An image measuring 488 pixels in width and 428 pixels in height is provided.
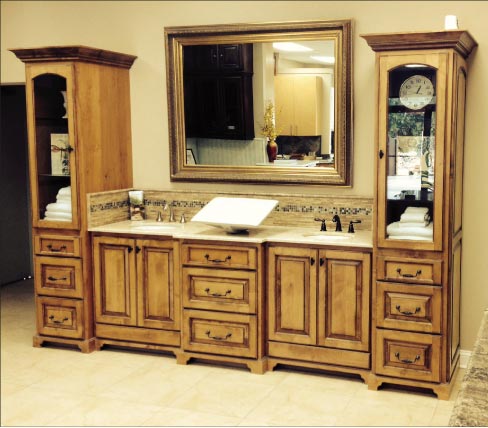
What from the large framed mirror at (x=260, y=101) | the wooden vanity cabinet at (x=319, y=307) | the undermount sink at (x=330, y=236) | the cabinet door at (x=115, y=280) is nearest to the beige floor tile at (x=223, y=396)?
the wooden vanity cabinet at (x=319, y=307)

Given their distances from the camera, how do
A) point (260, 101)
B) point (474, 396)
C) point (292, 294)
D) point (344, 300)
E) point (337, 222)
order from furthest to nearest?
point (260, 101), point (337, 222), point (292, 294), point (344, 300), point (474, 396)

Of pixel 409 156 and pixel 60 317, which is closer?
pixel 409 156

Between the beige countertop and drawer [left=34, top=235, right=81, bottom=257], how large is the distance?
0.16 metres

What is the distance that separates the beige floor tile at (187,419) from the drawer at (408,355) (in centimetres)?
96

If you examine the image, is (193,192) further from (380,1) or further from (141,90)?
(380,1)

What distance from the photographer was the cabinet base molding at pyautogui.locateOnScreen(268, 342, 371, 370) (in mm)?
4207

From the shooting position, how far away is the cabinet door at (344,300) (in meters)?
4.16

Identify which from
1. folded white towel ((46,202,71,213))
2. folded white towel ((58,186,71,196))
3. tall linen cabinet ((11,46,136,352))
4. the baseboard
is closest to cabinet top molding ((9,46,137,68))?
tall linen cabinet ((11,46,136,352))

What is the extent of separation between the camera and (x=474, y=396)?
156 centimetres

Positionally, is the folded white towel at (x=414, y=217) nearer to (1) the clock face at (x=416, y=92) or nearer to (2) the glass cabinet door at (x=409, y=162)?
(2) the glass cabinet door at (x=409, y=162)

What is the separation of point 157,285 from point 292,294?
0.93m

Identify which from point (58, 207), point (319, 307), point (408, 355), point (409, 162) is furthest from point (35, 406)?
point (409, 162)

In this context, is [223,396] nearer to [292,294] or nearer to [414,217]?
[292,294]

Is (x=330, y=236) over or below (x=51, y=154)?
below
